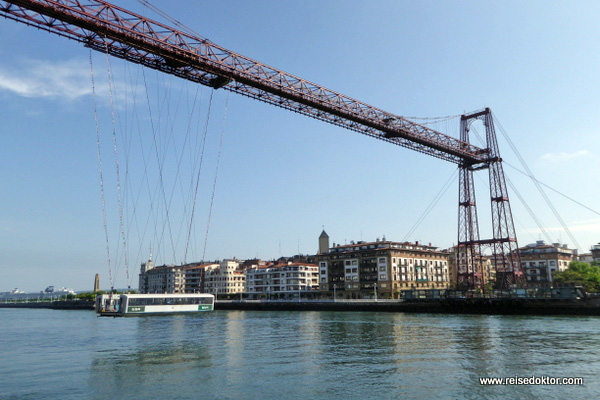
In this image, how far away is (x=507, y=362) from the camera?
25016mm

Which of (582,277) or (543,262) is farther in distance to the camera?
(543,262)

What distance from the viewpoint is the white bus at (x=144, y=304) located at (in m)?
42.5

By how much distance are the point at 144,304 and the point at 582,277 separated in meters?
83.8

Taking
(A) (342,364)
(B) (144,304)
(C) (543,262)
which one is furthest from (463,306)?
(C) (543,262)

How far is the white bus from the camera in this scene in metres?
42.5

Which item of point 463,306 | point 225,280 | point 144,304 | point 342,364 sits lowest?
point 463,306

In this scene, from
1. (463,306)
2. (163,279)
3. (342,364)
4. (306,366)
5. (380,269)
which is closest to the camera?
(306,366)

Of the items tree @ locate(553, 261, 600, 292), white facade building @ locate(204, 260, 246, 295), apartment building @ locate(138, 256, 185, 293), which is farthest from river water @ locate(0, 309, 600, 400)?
apartment building @ locate(138, 256, 185, 293)

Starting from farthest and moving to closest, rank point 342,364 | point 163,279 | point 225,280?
point 163,279
point 225,280
point 342,364

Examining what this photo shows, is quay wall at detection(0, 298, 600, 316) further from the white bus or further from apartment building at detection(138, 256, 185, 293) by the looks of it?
apartment building at detection(138, 256, 185, 293)

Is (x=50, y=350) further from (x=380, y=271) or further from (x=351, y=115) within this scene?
(x=380, y=271)

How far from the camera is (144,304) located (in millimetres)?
44281

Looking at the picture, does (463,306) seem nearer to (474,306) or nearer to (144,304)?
(474,306)

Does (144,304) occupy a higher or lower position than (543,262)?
lower
